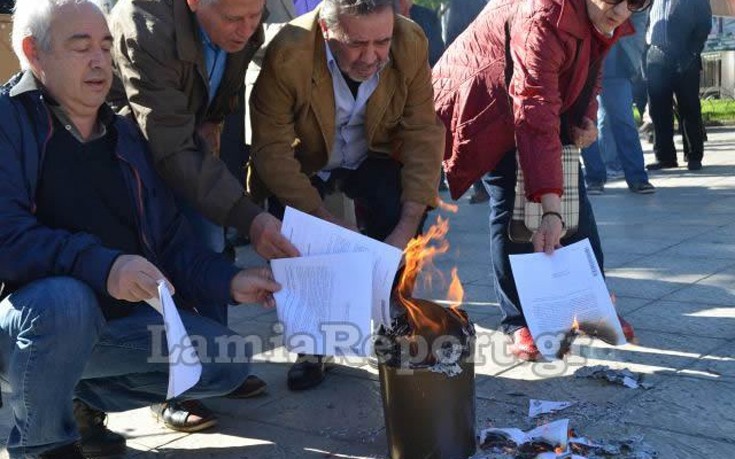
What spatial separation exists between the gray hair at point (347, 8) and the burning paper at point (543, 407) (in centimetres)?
154

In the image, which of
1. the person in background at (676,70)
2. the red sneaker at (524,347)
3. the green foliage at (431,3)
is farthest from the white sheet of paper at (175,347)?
the green foliage at (431,3)

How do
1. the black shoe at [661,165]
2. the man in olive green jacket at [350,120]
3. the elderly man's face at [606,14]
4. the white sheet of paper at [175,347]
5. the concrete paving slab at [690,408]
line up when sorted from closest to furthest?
the white sheet of paper at [175,347] → the concrete paving slab at [690,408] → the man in olive green jacket at [350,120] → the elderly man's face at [606,14] → the black shoe at [661,165]

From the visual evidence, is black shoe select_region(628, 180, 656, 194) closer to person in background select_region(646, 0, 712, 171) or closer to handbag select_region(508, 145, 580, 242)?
person in background select_region(646, 0, 712, 171)

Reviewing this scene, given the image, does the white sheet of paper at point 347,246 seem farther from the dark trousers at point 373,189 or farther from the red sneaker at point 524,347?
the red sneaker at point 524,347

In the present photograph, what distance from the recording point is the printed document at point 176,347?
294 cm

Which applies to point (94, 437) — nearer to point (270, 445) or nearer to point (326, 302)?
point (270, 445)

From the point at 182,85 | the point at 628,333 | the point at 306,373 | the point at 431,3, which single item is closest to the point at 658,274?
the point at 628,333

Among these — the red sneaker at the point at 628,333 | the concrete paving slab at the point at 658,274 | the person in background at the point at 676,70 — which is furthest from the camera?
the person in background at the point at 676,70

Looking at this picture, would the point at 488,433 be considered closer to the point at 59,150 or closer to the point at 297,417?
the point at 297,417

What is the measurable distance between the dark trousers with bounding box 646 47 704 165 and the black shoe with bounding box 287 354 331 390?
23.0 feet

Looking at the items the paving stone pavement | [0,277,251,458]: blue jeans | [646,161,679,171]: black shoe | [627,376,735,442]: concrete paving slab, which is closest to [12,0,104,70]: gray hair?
[0,277,251,458]: blue jeans

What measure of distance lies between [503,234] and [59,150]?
2058mm

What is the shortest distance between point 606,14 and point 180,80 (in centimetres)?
164

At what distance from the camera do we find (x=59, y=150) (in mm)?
3320
